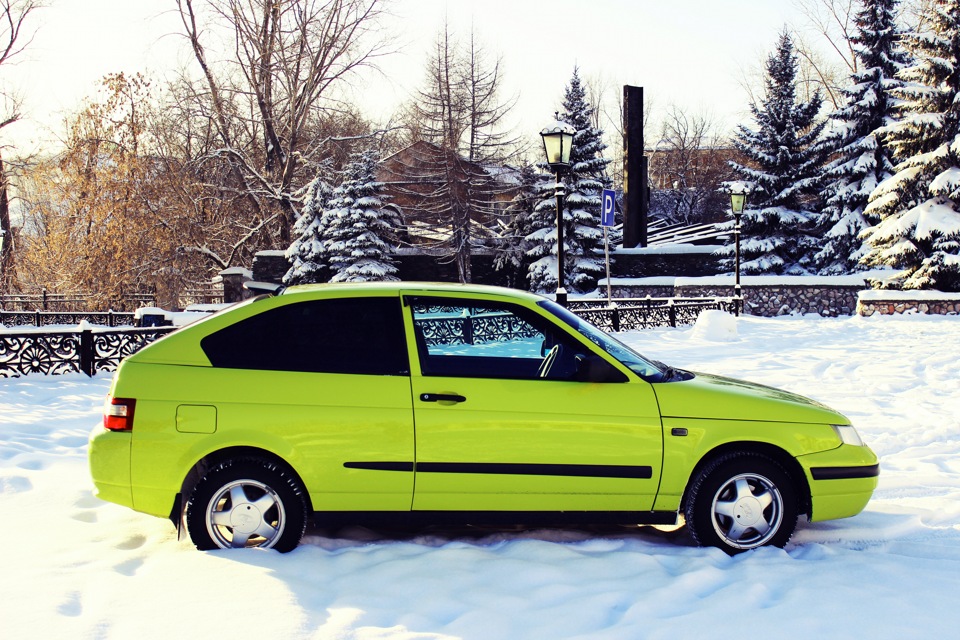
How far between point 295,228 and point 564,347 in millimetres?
32970

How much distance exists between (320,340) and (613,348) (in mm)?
1787

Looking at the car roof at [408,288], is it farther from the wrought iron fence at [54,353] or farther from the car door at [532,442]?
the wrought iron fence at [54,353]

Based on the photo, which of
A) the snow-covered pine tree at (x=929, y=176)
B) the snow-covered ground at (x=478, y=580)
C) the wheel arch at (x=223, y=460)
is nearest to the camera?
the snow-covered ground at (x=478, y=580)

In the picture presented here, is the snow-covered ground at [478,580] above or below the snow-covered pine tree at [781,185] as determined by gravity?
below

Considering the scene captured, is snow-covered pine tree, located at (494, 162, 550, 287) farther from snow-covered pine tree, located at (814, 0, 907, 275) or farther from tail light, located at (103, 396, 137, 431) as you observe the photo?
tail light, located at (103, 396, 137, 431)

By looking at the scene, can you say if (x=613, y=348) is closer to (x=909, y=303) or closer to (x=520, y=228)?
(x=909, y=303)

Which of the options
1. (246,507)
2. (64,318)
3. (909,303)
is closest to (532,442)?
(246,507)

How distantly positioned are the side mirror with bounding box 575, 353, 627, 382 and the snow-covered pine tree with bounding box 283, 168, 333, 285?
30207 millimetres

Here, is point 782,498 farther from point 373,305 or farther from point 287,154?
point 287,154

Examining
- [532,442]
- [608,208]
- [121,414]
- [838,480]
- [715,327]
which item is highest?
[608,208]

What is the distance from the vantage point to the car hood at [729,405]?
15.0 feet

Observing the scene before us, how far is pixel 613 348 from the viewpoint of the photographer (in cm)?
487

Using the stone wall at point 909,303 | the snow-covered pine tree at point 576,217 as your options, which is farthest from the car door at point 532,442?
the snow-covered pine tree at point 576,217

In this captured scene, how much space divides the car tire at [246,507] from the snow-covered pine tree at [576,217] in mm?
29107
